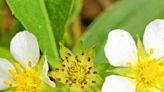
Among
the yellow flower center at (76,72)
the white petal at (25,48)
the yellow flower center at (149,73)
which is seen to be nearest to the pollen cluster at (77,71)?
the yellow flower center at (76,72)

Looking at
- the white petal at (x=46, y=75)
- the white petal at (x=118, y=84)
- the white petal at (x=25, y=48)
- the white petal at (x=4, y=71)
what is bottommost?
the white petal at (x=118, y=84)

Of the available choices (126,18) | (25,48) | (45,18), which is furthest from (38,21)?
(126,18)

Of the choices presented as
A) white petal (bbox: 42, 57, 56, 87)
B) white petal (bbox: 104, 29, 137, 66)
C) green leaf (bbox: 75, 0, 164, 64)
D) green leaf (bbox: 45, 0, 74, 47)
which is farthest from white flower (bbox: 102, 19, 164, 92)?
green leaf (bbox: 75, 0, 164, 64)

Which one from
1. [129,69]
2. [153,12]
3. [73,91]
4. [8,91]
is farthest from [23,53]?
[153,12]

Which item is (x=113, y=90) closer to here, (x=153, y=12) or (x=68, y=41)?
(x=68, y=41)

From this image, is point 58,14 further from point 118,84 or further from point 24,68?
point 118,84

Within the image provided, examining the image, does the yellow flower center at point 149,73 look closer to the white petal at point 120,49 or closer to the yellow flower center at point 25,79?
the white petal at point 120,49

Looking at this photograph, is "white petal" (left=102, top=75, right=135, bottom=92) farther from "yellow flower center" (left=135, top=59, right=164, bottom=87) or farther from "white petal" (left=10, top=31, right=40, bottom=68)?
"white petal" (left=10, top=31, right=40, bottom=68)
